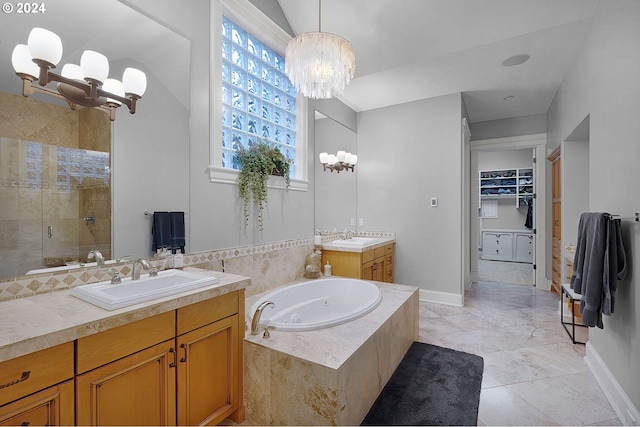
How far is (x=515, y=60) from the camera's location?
321 centimetres

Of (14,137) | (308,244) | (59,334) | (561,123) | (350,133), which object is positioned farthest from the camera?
(350,133)

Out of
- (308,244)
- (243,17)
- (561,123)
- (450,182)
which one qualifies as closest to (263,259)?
(308,244)

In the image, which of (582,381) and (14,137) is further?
(582,381)

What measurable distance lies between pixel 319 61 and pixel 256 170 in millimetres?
1060

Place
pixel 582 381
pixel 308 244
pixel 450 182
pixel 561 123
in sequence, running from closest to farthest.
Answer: pixel 582 381 < pixel 308 244 < pixel 561 123 < pixel 450 182

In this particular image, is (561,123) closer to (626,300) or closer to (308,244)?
(626,300)

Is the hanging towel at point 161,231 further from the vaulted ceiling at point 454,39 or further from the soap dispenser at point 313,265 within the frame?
the vaulted ceiling at point 454,39

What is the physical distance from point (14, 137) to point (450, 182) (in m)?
4.12

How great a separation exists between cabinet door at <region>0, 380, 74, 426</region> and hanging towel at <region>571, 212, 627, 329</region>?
2886 mm

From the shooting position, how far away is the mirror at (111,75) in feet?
4.46

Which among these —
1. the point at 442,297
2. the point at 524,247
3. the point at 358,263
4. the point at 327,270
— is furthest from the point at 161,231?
the point at 524,247

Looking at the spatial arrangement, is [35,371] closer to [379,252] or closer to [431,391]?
[431,391]

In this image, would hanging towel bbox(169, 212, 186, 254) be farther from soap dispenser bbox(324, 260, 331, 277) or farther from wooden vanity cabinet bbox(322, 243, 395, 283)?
wooden vanity cabinet bbox(322, 243, 395, 283)

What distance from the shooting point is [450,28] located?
114 inches
